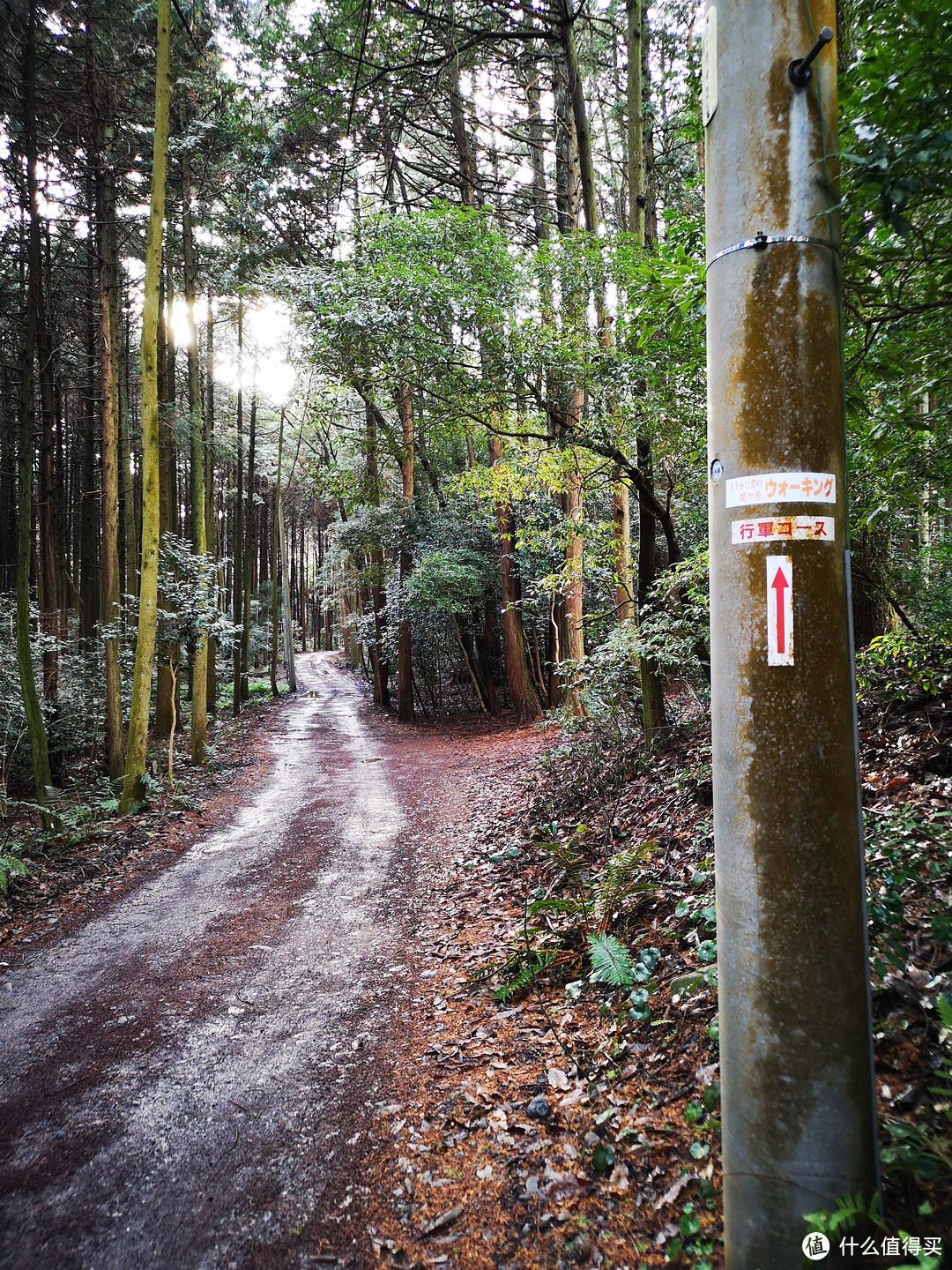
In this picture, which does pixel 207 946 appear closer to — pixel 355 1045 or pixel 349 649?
pixel 355 1045

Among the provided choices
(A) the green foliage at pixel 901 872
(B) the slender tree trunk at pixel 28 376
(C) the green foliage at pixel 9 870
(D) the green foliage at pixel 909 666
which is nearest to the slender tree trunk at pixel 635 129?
(D) the green foliage at pixel 909 666

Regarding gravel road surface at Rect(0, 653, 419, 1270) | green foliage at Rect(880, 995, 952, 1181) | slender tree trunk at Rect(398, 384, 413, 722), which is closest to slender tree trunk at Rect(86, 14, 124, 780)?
gravel road surface at Rect(0, 653, 419, 1270)

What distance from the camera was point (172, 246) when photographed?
1459cm

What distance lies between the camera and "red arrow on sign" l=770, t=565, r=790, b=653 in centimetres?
162

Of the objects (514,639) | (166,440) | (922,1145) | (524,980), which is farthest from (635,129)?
(166,440)

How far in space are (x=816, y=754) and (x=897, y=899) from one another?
4.27 ft

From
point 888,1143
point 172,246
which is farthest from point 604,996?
point 172,246

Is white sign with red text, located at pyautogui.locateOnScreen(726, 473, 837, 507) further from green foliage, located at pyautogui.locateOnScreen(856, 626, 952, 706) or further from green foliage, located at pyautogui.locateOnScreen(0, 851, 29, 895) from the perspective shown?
green foliage, located at pyautogui.locateOnScreen(0, 851, 29, 895)

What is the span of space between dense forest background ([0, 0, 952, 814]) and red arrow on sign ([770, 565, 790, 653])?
1.02m

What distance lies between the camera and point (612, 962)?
376cm

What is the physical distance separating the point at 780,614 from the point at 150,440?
10.1 m

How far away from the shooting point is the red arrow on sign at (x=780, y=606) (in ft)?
5.31

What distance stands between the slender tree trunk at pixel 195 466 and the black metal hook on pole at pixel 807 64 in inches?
503

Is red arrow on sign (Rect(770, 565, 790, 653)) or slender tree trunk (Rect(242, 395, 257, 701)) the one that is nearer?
red arrow on sign (Rect(770, 565, 790, 653))
